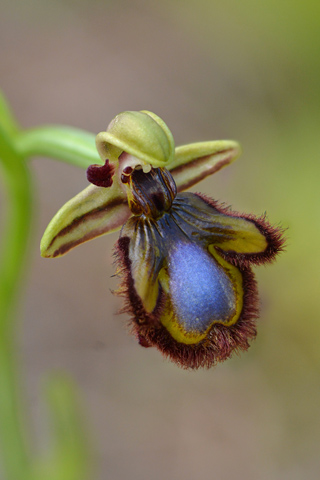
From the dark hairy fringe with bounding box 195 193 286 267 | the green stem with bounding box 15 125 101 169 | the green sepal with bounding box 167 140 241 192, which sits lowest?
the dark hairy fringe with bounding box 195 193 286 267

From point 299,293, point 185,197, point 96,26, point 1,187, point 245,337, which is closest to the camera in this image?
point 245,337

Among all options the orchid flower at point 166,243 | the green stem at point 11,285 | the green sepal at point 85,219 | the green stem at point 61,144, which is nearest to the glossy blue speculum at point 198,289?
the orchid flower at point 166,243

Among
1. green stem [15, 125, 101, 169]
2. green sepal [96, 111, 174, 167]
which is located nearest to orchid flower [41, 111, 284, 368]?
green sepal [96, 111, 174, 167]

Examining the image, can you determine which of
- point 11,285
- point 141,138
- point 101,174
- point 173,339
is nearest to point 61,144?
point 101,174

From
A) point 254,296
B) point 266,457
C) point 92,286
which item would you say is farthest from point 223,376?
point 254,296

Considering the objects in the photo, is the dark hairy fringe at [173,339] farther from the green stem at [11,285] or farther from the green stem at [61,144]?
the green stem at [11,285]

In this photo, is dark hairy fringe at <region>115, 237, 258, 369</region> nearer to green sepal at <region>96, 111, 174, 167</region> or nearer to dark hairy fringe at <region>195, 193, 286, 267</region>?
dark hairy fringe at <region>195, 193, 286, 267</region>

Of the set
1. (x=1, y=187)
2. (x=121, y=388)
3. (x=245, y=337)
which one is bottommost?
(x=245, y=337)

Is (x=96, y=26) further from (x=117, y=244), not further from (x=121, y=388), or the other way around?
(x=117, y=244)
